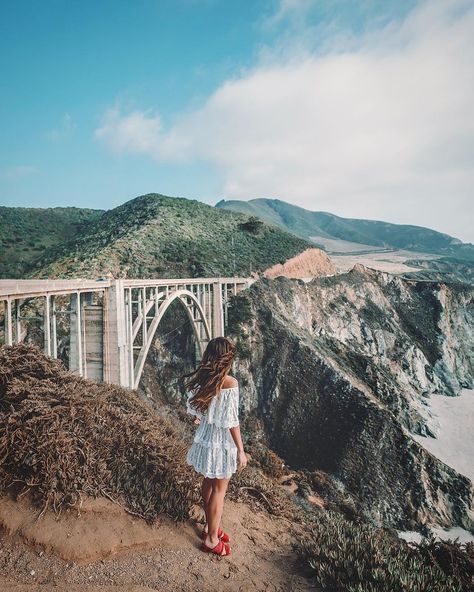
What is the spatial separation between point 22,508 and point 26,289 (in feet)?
18.9

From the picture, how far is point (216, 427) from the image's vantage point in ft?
14.1

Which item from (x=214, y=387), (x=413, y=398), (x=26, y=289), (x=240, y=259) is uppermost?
(x=240, y=259)

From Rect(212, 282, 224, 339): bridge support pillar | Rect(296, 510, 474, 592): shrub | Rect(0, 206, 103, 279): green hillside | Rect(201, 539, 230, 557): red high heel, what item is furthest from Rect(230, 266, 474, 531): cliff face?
Rect(0, 206, 103, 279): green hillside

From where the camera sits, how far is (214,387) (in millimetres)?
4129

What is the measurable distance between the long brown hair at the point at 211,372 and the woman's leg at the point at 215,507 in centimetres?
90

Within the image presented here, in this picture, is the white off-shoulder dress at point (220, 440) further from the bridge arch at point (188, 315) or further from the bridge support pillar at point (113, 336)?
the bridge arch at point (188, 315)

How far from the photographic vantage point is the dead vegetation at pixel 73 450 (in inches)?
165

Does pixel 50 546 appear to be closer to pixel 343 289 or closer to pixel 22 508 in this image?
pixel 22 508

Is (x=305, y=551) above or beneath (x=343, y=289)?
beneath

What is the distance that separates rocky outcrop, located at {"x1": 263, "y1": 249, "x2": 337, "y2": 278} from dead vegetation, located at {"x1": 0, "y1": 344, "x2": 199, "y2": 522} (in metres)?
35.1

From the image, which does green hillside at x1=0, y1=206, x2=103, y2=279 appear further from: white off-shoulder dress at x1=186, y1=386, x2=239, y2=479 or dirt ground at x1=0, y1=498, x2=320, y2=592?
white off-shoulder dress at x1=186, y1=386, x2=239, y2=479

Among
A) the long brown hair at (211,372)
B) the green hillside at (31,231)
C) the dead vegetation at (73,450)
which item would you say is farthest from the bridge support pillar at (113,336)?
the green hillside at (31,231)

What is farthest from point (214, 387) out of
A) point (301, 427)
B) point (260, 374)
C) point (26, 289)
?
A: point (260, 374)

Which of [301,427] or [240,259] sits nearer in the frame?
[301,427]
